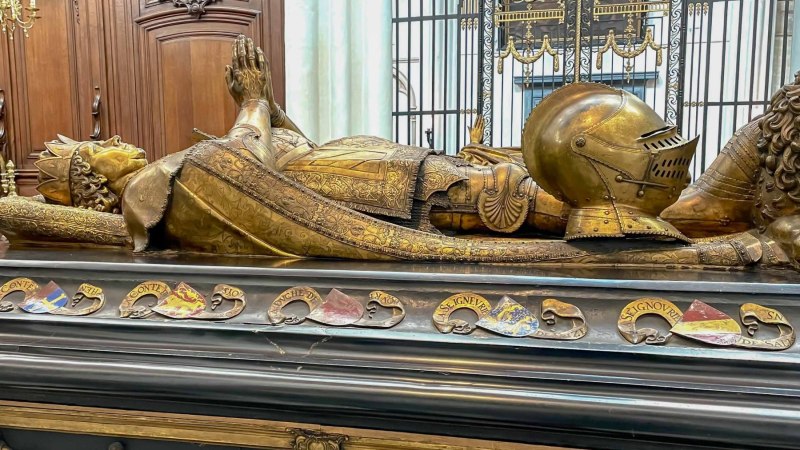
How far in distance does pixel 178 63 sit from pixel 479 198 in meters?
3.27

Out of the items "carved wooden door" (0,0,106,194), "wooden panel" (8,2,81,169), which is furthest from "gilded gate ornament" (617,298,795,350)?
"wooden panel" (8,2,81,169)

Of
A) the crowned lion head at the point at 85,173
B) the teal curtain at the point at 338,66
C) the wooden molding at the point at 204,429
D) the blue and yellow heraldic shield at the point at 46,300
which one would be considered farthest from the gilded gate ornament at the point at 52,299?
the teal curtain at the point at 338,66

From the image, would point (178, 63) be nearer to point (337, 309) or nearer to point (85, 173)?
point (85, 173)

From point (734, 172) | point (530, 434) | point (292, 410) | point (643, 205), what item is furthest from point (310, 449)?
point (734, 172)

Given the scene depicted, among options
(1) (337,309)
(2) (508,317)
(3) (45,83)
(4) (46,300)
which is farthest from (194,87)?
(2) (508,317)

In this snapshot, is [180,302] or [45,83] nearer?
[180,302]

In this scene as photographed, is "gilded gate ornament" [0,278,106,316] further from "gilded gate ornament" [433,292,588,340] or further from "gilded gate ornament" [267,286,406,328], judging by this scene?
"gilded gate ornament" [433,292,588,340]

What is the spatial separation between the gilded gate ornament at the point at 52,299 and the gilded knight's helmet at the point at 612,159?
1027mm

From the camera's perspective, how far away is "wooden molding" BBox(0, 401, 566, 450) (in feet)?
3.15

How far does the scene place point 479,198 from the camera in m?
1.54

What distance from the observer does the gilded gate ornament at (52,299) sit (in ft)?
3.84

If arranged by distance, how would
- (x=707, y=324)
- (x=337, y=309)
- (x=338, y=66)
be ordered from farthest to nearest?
(x=338, y=66), (x=337, y=309), (x=707, y=324)

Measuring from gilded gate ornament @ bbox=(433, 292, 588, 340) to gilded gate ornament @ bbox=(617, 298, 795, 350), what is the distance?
8 cm

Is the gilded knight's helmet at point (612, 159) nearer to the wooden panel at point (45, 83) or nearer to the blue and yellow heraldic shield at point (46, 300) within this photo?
the blue and yellow heraldic shield at point (46, 300)
